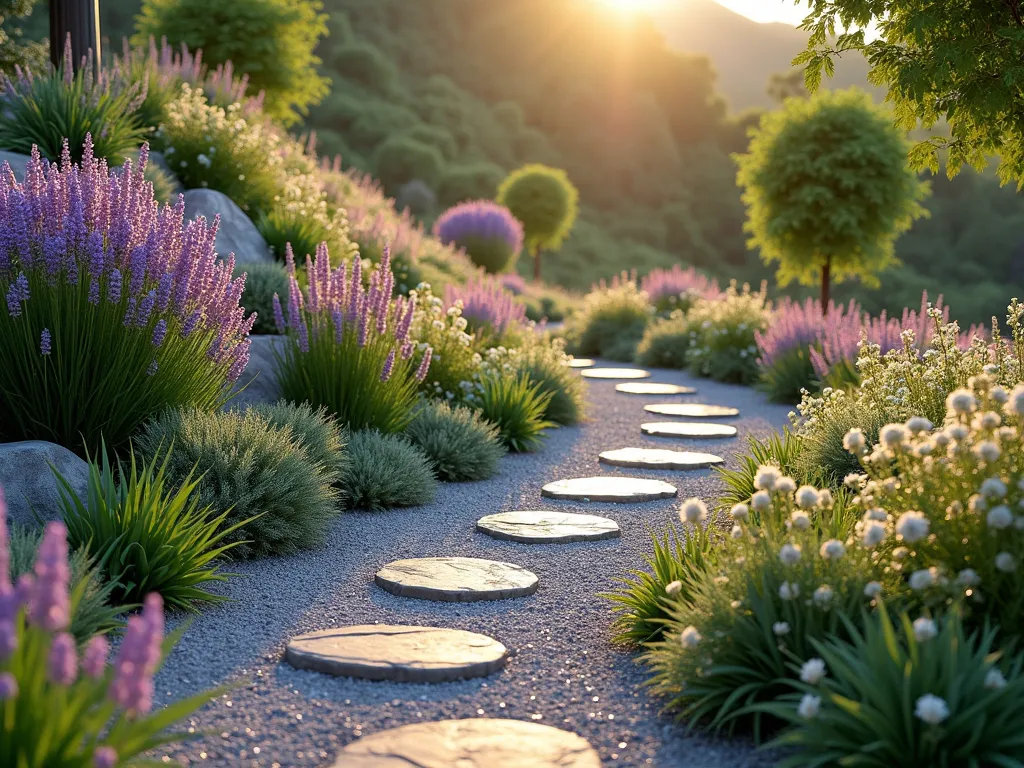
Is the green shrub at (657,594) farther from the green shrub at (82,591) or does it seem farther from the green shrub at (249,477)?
the green shrub at (82,591)

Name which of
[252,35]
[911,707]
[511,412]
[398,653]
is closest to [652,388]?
[511,412]

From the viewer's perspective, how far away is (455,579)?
3895 mm

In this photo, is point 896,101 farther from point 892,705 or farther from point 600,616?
point 892,705

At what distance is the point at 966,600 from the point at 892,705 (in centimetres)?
59

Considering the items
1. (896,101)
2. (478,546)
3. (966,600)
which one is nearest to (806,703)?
(966,600)

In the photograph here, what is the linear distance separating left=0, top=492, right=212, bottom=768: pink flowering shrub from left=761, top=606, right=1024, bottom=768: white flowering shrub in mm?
1459

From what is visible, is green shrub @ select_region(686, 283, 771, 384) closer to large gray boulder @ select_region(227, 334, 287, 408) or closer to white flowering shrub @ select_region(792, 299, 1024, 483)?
white flowering shrub @ select_region(792, 299, 1024, 483)

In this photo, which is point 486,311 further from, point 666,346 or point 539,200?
point 539,200

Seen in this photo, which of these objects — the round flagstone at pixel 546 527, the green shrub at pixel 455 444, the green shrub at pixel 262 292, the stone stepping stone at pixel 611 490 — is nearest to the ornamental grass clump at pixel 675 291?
the green shrub at pixel 262 292

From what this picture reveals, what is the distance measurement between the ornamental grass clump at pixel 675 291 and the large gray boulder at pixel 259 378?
387 inches

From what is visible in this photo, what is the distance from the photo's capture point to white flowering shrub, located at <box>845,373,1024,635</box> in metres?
2.46

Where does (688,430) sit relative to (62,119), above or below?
below

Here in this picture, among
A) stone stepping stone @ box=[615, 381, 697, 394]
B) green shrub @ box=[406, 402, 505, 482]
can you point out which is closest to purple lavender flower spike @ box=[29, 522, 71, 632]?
green shrub @ box=[406, 402, 505, 482]

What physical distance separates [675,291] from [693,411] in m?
7.78
